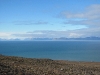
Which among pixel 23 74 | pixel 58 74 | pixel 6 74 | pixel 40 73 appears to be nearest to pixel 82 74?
pixel 58 74

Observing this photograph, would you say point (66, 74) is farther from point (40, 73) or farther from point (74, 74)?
point (40, 73)

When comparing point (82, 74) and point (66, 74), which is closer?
point (66, 74)

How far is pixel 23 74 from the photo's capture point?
55.1 feet

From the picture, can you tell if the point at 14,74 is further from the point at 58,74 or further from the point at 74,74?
the point at 74,74

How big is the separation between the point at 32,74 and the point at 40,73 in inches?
50.1

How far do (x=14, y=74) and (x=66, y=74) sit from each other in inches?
238

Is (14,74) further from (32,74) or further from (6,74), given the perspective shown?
(32,74)

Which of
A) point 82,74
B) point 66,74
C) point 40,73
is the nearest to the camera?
point 40,73

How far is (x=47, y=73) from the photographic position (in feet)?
62.7

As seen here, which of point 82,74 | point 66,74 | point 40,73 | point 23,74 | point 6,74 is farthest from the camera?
point 82,74

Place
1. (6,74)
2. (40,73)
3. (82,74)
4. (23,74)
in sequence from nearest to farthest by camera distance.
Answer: (6,74)
(23,74)
(40,73)
(82,74)

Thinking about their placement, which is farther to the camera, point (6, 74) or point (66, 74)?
point (66, 74)

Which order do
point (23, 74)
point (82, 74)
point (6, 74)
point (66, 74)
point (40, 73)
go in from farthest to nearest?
1. point (82, 74)
2. point (66, 74)
3. point (40, 73)
4. point (23, 74)
5. point (6, 74)

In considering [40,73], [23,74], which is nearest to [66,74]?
[40,73]
